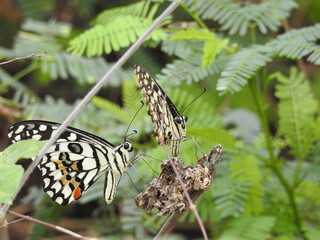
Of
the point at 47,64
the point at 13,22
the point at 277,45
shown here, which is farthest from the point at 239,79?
the point at 13,22

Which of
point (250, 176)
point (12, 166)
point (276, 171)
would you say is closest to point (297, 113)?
point (276, 171)

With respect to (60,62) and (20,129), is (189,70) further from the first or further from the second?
(60,62)

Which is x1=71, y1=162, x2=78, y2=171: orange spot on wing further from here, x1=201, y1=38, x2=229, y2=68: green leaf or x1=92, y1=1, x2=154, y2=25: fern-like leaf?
x1=92, y1=1, x2=154, y2=25: fern-like leaf

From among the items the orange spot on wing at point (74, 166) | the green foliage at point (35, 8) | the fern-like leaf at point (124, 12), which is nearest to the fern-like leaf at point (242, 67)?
the fern-like leaf at point (124, 12)

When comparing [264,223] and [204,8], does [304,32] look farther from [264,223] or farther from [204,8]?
[264,223]

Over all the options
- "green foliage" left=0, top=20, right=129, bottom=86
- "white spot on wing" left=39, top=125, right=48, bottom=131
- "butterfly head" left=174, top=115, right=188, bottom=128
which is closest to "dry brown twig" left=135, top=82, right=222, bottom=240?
"butterfly head" left=174, top=115, right=188, bottom=128
